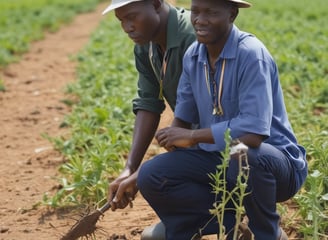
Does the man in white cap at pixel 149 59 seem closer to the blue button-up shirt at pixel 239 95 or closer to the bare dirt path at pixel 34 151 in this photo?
the blue button-up shirt at pixel 239 95

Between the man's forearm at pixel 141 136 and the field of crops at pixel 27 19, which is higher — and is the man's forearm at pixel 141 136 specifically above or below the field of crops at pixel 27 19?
above

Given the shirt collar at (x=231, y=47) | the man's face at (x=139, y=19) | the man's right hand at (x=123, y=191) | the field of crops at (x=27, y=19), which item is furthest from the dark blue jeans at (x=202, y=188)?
the field of crops at (x=27, y=19)

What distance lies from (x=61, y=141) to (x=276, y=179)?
2.89 meters

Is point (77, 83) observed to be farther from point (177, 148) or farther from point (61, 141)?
point (177, 148)

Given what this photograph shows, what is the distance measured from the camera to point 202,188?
3494mm

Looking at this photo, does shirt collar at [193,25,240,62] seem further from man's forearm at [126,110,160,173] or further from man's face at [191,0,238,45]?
man's forearm at [126,110,160,173]

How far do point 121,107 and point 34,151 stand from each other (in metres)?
0.93

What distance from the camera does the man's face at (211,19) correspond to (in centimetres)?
331

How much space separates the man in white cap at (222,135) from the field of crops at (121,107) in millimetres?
206

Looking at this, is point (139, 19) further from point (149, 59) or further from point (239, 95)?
point (239, 95)

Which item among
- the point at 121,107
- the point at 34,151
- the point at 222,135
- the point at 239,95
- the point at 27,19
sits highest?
the point at 239,95

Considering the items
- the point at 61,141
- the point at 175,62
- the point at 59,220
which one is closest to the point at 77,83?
the point at 61,141

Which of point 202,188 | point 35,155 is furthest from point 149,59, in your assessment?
point 35,155

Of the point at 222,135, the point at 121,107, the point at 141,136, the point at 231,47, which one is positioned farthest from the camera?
the point at 121,107
